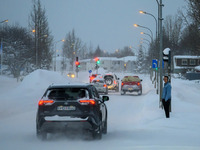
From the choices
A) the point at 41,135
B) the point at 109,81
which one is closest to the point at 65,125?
the point at 41,135

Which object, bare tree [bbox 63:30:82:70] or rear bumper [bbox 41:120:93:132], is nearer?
rear bumper [bbox 41:120:93:132]

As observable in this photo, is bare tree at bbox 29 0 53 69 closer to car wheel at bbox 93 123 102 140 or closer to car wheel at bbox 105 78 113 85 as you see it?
car wheel at bbox 105 78 113 85

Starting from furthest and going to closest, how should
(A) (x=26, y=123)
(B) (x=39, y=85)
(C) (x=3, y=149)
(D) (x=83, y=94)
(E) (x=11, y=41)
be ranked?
(E) (x=11, y=41) → (B) (x=39, y=85) → (A) (x=26, y=123) → (D) (x=83, y=94) → (C) (x=3, y=149)

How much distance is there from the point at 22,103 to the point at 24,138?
12513 millimetres

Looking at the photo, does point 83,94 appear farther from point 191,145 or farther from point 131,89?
point 131,89

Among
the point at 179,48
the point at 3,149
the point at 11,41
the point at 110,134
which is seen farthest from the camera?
the point at 179,48

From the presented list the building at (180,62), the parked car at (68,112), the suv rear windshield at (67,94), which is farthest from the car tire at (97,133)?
the building at (180,62)

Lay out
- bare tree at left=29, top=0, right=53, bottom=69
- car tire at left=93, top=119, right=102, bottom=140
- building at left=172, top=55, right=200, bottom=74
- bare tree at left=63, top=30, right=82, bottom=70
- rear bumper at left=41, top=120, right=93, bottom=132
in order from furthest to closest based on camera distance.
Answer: bare tree at left=63, top=30, right=82, bottom=70, building at left=172, top=55, right=200, bottom=74, bare tree at left=29, top=0, right=53, bottom=69, car tire at left=93, top=119, right=102, bottom=140, rear bumper at left=41, top=120, right=93, bottom=132

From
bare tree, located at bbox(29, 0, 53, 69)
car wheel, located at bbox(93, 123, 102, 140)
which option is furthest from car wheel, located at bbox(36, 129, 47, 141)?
bare tree, located at bbox(29, 0, 53, 69)

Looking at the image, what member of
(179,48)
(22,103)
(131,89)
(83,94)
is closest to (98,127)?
(83,94)

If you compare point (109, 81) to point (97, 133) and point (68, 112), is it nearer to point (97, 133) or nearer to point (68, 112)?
point (97, 133)

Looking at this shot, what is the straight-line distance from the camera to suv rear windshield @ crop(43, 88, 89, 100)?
31.2ft

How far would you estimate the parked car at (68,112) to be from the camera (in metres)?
9.20

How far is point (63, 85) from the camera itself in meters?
9.68
